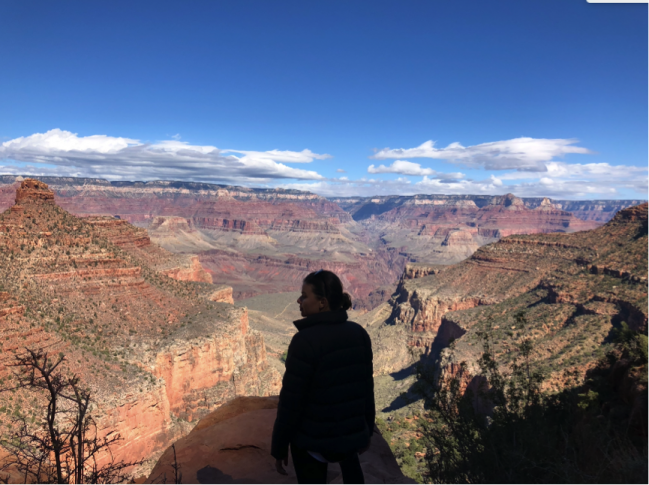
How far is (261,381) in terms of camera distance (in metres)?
41.2

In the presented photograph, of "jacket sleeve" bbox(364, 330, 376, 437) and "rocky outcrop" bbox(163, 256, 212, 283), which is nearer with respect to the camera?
"jacket sleeve" bbox(364, 330, 376, 437)

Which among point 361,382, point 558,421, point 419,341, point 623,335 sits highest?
point 361,382

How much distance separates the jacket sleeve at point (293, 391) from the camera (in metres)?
5.34

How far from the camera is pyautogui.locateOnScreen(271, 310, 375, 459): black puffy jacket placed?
5.38m

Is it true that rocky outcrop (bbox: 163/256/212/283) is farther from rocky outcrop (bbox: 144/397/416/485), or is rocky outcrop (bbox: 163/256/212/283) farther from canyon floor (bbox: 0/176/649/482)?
rocky outcrop (bbox: 144/397/416/485)

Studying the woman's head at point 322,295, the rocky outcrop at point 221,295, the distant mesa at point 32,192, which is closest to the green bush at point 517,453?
the woman's head at point 322,295

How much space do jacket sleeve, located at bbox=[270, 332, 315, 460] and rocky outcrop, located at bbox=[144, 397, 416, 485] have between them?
2.69 meters

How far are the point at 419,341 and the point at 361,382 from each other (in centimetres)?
6922

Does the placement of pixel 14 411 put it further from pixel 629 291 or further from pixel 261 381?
pixel 629 291

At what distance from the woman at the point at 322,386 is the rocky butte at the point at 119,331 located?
1984 centimetres

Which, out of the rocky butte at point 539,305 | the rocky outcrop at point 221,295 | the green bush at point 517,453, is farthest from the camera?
the rocky outcrop at point 221,295

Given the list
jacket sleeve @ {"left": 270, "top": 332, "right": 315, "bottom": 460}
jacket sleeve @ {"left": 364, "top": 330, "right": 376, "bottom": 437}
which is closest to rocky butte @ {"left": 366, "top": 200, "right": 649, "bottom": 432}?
jacket sleeve @ {"left": 364, "top": 330, "right": 376, "bottom": 437}

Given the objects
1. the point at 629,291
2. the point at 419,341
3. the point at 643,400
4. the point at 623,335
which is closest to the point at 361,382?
the point at 643,400

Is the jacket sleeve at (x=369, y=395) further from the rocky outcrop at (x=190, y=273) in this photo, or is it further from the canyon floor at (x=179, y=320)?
the rocky outcrop at (x=190, y=273)
